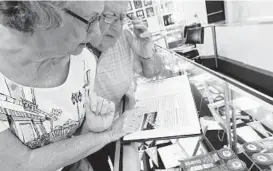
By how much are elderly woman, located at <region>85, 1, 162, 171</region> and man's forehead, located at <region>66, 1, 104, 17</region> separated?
15 centimetres

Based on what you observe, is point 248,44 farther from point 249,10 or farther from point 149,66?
point 149,66

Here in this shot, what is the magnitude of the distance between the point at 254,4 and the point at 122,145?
5.25 m

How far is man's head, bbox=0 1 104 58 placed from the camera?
53 cm

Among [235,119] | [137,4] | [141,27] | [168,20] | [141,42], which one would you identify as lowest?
[235,119]

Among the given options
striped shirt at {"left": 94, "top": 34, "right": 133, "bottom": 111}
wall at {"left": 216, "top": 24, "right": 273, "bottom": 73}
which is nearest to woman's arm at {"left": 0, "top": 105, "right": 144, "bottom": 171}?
striped shirt at {"left": 94, "top": 34, "right": 133, "bottom": 111}

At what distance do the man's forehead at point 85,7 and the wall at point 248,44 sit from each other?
3857mm

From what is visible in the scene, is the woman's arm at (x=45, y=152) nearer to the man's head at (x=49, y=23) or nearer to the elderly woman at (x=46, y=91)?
the elderly woman at (x=46, y=91)

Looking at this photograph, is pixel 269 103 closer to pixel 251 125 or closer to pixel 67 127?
pixel 251 125

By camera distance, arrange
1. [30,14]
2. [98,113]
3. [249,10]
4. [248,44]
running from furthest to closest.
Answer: [249,10] < [248,44] < [98,113] < [30,14]

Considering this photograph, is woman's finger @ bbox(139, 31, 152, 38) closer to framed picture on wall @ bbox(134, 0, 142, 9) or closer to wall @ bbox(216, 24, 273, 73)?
wall @ bbox(216, 24, 273, 73)

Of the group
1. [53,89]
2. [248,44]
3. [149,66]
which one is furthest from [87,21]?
[248,44]

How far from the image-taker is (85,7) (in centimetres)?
58

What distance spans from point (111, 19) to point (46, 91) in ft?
1.30

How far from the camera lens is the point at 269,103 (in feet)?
2.34
